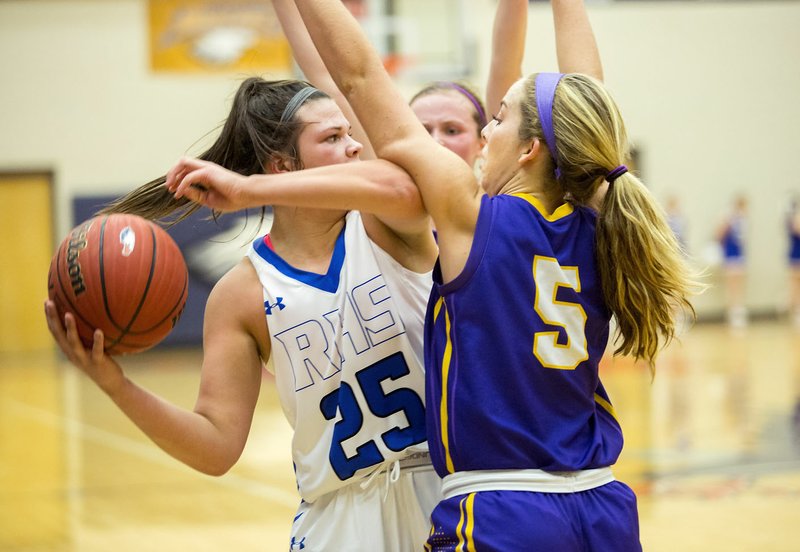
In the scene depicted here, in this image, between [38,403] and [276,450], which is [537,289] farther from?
[38,403]

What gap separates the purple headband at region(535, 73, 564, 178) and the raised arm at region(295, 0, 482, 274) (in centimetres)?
17

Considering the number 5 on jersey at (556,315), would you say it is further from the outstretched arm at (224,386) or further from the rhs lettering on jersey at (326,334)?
the outstretched arm at (224,386)

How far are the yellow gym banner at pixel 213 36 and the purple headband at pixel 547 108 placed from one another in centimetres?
1396

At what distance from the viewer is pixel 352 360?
2.36 m

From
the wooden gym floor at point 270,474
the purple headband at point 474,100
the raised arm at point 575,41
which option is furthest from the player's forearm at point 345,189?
the wooden gym floor at point 270,474

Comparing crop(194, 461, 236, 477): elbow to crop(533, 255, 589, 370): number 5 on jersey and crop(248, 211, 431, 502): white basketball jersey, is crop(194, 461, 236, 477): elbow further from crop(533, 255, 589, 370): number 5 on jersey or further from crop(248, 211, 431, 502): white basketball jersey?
crop(533, 255, 589, 370): number 5 on jersey

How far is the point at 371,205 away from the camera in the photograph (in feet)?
6.66

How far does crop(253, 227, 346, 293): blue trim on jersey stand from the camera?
241 cm

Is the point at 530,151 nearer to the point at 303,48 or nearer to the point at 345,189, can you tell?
the point at 345,189

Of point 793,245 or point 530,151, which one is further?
point 793,245

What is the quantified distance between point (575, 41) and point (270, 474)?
515 centimetres

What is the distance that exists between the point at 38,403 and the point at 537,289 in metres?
10.2

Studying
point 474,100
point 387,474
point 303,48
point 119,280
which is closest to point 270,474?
point 474,100

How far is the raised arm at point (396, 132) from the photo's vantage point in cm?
201
